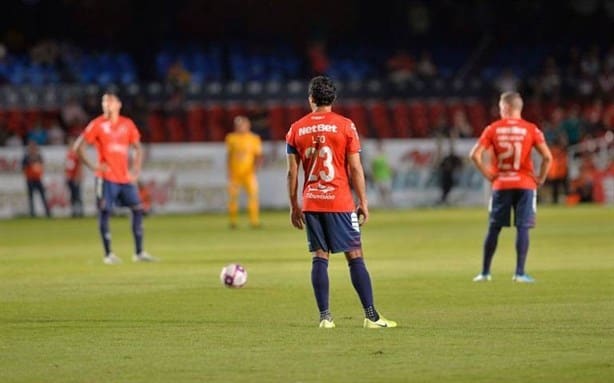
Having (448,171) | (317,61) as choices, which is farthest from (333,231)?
(317,61)

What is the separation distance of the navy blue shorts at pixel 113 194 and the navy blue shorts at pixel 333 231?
8.77 meters

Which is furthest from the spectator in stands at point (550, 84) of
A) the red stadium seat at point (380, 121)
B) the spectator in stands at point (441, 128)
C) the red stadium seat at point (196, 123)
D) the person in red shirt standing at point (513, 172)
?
the person in red shirt standing at point (513, 172)

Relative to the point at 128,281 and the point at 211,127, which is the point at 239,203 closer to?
the point at 211,127

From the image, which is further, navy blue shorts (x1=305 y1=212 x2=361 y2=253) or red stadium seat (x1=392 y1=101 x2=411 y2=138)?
red stadium seat (x1=392 y1=101 x2=411 y2=138)

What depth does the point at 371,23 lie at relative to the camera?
4684 cm

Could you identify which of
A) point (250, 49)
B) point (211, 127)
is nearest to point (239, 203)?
point (211, 127)

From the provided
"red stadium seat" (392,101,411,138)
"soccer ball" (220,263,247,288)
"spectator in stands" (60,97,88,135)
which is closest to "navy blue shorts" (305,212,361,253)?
"soccer ball" (220,263,247,288)

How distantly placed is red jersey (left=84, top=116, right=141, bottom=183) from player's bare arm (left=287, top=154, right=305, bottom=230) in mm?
8638

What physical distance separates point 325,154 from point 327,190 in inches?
12.3

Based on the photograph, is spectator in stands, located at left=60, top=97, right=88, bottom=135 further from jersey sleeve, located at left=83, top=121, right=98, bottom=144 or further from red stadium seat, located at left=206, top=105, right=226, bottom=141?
jersey sleeve, located at left=83, top=121, right=98, bottom=144

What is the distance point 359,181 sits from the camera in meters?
11.6

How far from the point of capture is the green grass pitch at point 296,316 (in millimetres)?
9516

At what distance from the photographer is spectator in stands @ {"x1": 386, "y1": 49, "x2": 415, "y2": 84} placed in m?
42.0

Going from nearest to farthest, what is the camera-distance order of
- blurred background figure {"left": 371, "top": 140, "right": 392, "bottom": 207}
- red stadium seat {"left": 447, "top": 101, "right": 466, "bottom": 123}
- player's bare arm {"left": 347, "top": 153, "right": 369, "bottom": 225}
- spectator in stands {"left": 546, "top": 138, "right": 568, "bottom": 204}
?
player's bare arm {"left": 347, "top": 153, "right": 369, "bottom": 225}
blurred background figure {"left": 371, "top": 140, "right": 392, "bottom": 207}
spectator in stands {"left": 546, "top": 138, "right": 568, "bottom": 204}
red stadium seat {"left": 447, "top": 101, "right": 466, "bottom": 123}
